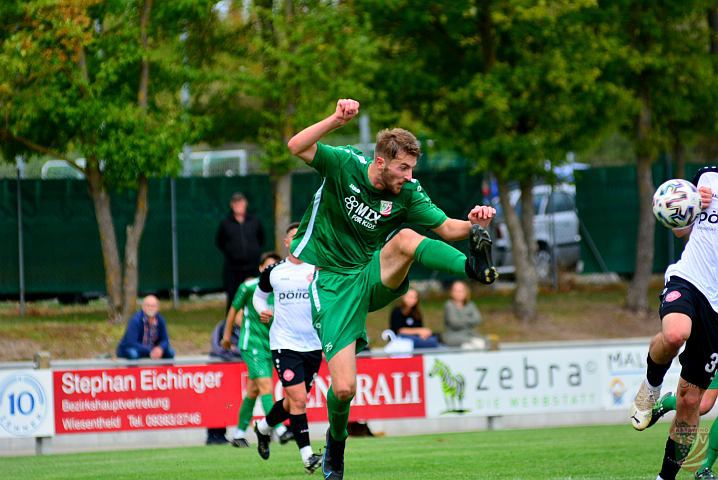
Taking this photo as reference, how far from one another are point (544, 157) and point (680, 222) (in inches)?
524

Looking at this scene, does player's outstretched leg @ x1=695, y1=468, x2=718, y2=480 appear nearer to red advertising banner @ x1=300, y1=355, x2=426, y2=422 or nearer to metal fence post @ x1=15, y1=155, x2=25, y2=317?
red advertising banner @ x1=300, y1=355, x2=426, y2=422

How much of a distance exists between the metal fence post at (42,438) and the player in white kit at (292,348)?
3845 millimetres

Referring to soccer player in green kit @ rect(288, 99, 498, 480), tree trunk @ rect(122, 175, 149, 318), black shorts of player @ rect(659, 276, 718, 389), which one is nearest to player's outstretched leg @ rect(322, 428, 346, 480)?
soccer player in green kit @ rect(288, 99, 498, 480)

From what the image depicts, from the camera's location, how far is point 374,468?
1139 cm

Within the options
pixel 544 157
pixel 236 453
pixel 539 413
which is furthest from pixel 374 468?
pixel 544 157

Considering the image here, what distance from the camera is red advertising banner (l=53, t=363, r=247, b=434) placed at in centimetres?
1525

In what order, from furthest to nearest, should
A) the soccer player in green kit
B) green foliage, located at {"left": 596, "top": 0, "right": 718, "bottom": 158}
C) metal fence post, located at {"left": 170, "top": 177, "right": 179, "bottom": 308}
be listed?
1. green foliage, located at {"left": 596, "top": 0, "right": 718, "bottom": 158}
2. metal fence post, located at {"left": 170, "top": 177, "right": 179, "bottom": 308}
3. the soccer player in green kit

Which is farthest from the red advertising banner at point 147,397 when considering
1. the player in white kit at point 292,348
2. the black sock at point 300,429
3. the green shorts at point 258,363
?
the black sock at point 300,429

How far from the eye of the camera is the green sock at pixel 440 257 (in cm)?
820

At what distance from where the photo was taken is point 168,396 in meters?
15.5

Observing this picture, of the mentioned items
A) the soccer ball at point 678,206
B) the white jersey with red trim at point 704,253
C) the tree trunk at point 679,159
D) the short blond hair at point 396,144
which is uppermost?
the tree trunk at point 679,159

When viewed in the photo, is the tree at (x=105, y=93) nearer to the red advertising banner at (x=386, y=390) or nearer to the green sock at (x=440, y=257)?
the red advertising banner at (x=386, y=390)

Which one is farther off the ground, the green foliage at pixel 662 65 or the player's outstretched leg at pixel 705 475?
the green foliage at pixel 662 65

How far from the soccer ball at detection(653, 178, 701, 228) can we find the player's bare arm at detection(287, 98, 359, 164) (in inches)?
86.0
